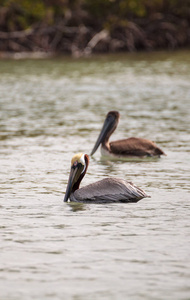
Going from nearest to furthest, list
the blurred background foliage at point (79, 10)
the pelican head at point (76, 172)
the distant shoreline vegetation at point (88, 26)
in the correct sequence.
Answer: the pelican head at point (76, 172) < the blurred background foliage at point (79, 10) < the distant shoreline vegetation at point (88, 26)

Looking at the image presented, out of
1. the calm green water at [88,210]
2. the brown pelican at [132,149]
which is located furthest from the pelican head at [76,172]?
the brown pelican at [132,149]

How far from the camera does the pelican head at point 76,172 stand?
30.1ft

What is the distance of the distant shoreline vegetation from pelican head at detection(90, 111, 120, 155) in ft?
93.6

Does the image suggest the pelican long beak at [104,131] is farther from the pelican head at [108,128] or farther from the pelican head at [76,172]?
the pelican head at [76,172]

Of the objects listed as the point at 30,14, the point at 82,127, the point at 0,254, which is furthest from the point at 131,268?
the point at 30,14

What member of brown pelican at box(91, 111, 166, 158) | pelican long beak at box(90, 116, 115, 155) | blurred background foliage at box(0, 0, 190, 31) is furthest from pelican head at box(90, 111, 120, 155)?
blurred background foliage at box(0, 0, 190, 31)

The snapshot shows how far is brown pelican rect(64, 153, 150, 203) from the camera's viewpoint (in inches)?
352

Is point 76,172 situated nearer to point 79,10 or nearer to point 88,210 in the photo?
point 88,210

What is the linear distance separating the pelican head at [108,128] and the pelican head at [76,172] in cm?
345

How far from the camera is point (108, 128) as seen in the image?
42.5 ft

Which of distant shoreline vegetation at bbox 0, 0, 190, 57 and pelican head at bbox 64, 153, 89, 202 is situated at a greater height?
pelican head at bbox 64, 153, 89, 202

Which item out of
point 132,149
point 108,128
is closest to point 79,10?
point 108,128

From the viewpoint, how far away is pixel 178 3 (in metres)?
48.7

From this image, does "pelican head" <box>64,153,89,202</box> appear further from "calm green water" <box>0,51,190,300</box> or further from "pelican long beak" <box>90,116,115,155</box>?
"pelican long beak" <box>90,116,115,155</box>
